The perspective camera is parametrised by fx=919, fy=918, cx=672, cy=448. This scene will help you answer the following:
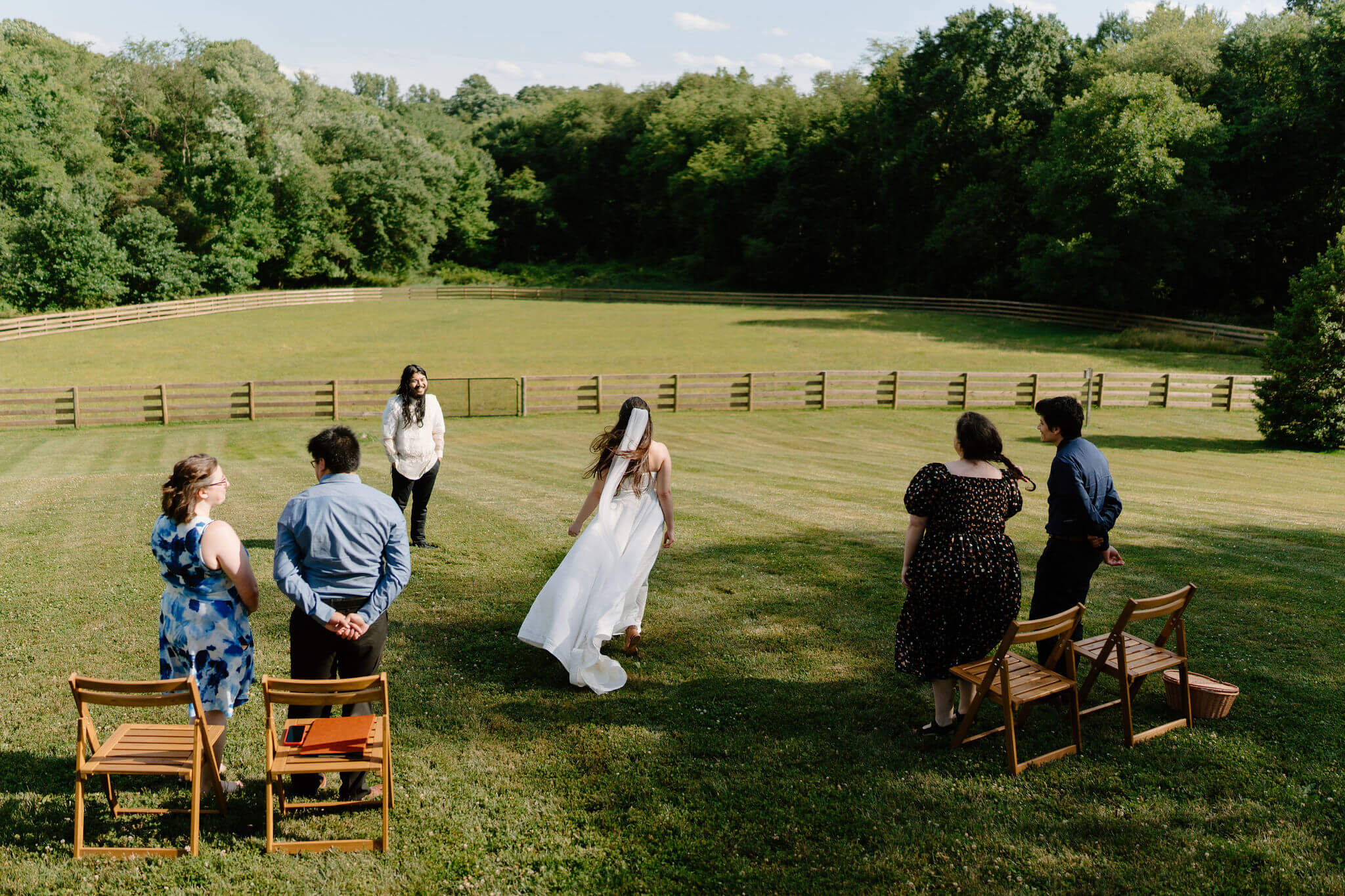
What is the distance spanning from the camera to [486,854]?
4.35 metres

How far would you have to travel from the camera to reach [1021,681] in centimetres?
512

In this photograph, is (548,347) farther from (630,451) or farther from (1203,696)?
(1203,696)

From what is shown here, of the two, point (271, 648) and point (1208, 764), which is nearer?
point (1208, 764)

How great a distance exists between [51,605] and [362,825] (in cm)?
478

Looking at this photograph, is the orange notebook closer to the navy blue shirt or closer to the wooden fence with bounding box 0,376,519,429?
Answer: the navy blue shirt

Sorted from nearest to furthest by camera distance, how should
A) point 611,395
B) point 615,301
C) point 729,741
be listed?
1. point 729,741
2. point 611,395
3. point 615,301

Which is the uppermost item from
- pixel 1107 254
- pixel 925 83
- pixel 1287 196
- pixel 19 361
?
pixel 925 83

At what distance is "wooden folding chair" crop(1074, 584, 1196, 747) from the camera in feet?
17.0

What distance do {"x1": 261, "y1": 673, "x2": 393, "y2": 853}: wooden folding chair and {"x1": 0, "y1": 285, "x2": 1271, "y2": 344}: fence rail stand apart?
122ft

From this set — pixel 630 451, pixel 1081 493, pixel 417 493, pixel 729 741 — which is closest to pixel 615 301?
pixel 417 493

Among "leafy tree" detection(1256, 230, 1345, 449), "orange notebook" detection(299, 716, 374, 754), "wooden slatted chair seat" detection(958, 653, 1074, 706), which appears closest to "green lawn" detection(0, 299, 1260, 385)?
"leafy tree" detection(1256, 230, 1345, 449)

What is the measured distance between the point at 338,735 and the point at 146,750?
0.89 m

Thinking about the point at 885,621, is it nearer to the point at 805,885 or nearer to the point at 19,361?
the point at 805,885

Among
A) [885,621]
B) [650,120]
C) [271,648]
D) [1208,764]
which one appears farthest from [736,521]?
[650,120]
